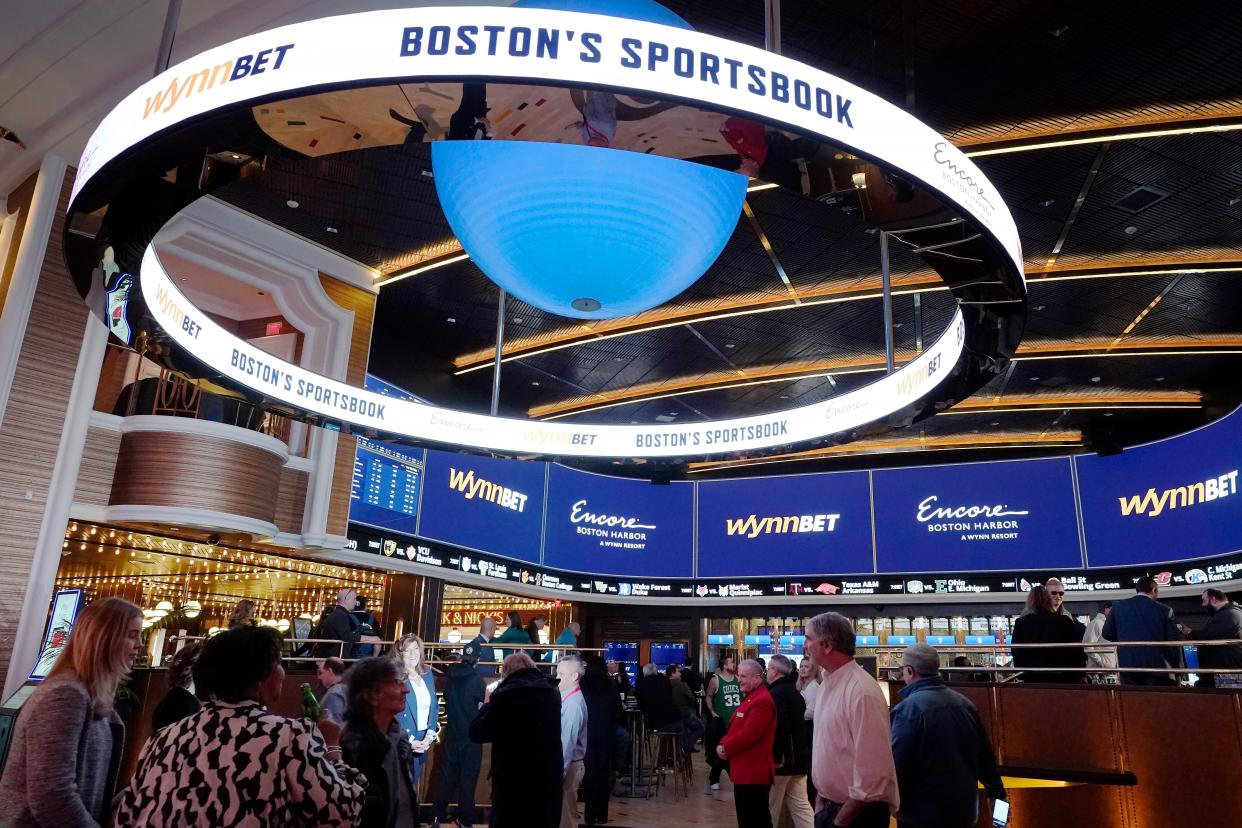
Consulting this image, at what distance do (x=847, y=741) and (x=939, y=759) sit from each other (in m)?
0.67

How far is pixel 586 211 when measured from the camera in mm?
3096

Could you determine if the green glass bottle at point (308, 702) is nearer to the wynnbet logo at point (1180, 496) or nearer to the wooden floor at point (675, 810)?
the wooden floor at point (675, 810)

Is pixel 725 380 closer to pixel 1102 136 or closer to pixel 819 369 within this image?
pixel 819 369

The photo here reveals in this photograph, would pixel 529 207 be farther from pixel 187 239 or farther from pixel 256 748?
pixel 187 239

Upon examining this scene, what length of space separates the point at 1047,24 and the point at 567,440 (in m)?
4.48

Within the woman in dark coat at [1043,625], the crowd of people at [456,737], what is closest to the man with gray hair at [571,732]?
the crowd of people at [456,737]

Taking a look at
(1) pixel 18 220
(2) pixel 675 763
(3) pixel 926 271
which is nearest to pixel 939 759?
(2) pixel 675 763

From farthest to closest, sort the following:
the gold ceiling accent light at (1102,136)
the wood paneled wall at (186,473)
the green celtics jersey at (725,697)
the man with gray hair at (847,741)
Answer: the green celtics jersey at (725,697)
the wood paneled wall at (186,473)
the gold ceiling accent light at (1102,136)
the man with gray hair at (847,741)

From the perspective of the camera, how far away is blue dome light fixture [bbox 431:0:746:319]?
3.07m

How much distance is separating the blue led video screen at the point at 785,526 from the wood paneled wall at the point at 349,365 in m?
7.53

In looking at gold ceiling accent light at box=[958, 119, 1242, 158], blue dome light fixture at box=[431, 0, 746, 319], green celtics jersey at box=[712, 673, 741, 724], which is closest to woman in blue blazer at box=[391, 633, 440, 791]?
blue dome light fixture at box=[431, 0, 746, 319]

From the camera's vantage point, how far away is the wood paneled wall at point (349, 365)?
9.90 m

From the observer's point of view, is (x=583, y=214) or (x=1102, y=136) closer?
(x=583, y=214)

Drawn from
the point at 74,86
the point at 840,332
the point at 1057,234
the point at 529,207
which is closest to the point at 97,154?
the point at 529,207
